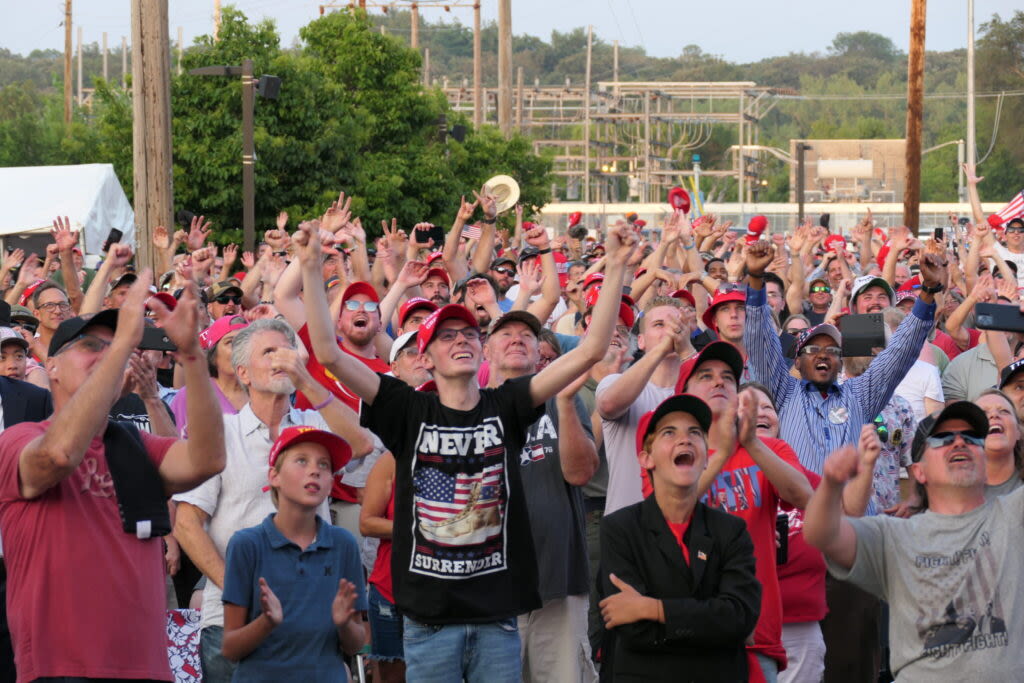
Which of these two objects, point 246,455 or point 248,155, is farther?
point 248,155

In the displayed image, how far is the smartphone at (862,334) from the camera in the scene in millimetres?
8797

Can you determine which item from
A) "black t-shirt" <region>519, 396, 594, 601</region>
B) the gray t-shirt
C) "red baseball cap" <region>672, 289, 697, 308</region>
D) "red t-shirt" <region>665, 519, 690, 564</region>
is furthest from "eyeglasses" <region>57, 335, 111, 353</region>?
Answer: "red baseball cap" <region>672, 289, 697, 308</region>

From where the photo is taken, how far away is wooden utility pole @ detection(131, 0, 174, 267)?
51.8ft

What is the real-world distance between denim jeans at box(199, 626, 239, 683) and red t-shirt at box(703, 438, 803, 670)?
2.00 metres

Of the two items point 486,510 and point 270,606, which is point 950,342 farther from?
point 270,606

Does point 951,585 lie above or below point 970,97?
below

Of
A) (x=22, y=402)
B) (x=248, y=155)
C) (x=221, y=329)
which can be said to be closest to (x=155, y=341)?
(x=22, y=402)

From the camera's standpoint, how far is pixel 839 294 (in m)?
12.4

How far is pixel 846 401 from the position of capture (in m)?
7.88

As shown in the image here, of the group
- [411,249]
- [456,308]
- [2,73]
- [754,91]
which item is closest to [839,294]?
[411,249]

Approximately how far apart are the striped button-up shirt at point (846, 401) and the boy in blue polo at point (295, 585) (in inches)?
113

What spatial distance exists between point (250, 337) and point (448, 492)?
4.73 feet

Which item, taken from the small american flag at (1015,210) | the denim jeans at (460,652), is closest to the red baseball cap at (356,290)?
the denim jeans at (460,652)

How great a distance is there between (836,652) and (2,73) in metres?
201
